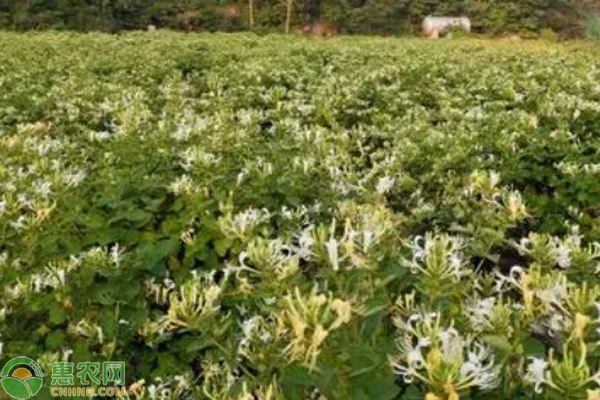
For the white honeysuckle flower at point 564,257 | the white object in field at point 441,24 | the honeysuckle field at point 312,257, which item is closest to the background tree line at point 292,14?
the white object in field at point 441,24

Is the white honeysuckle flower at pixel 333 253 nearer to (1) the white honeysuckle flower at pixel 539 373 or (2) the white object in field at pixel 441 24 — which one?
(1) the white honeysuckle flower at pixel 539 373

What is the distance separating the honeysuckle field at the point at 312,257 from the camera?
1.38 meters

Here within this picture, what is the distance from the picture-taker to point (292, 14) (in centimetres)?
5372

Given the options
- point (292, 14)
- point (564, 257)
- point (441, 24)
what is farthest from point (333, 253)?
point (292, 14)

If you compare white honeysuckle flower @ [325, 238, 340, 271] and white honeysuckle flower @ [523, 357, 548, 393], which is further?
white honeysuckle flower @ [325, 238, 340, 271]

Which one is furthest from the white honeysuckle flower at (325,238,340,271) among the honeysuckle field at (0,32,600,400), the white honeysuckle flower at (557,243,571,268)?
the white honeysuckle flower at (557,243,571,268)

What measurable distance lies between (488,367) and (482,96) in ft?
24.0

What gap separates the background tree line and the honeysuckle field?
132ft

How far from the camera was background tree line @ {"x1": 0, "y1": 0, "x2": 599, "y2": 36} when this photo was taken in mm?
43594

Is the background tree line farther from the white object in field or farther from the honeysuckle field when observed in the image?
the honeysuckle field

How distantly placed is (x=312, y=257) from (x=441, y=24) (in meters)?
52.2

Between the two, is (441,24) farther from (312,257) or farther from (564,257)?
(312,257)

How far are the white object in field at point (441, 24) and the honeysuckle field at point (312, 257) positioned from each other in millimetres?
45259

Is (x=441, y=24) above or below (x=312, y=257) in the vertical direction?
below
